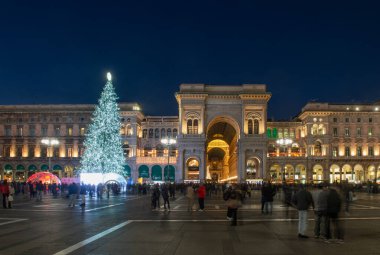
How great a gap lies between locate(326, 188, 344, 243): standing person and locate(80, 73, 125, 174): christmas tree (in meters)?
52.9

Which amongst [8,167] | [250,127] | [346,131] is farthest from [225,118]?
[8,167]

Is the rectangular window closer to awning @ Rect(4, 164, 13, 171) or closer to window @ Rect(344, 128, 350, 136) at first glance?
awning @ Rect(4, 164, 13, 171)

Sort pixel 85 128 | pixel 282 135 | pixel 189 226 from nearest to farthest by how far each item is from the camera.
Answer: pixel 189 226, pixel 85 128, pixel 282 135

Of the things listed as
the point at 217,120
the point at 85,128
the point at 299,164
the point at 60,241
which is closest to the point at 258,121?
the point at 217,120

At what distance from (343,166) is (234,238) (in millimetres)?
94677

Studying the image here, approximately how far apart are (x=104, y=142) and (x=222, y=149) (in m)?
67.4

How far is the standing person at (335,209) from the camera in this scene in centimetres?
1650

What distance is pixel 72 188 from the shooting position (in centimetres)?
3875

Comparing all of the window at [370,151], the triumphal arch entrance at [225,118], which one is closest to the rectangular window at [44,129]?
the triumphal arch entrance at [225,118]

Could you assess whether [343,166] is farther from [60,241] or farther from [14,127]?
[60,241]

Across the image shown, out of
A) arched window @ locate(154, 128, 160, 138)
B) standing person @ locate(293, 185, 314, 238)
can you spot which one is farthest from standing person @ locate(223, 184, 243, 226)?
arched window @ locate(154, 128, 160, 138)

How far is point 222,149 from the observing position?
5236 inches

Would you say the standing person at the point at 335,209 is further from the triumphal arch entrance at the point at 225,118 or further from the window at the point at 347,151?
the window at the point at 347,151

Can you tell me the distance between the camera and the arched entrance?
10309 cm
